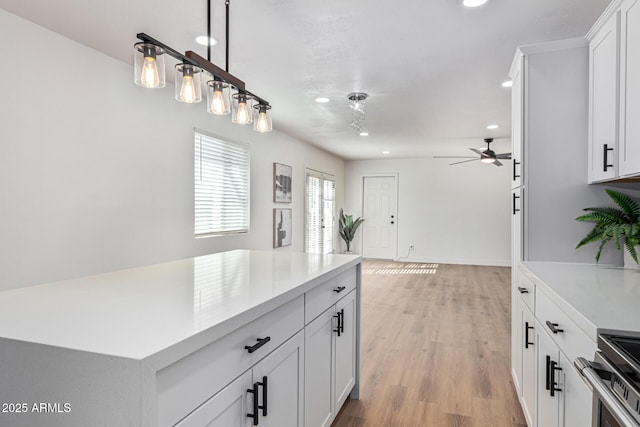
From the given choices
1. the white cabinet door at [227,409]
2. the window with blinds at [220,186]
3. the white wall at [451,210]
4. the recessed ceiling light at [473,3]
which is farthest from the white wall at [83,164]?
the white wall at [451,210]

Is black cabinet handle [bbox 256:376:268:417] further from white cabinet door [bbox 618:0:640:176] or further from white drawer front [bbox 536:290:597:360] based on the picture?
white cabinet door [bbox 618:0:640:176]

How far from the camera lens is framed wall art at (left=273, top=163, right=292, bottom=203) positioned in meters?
5.60

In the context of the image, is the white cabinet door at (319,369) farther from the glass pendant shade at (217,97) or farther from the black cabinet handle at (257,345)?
the glass pendant shade at (217,97)

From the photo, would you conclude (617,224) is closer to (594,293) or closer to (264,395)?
(594,293)

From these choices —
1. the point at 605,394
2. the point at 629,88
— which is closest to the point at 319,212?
the point at 629,88

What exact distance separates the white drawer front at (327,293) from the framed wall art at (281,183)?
3427 mm

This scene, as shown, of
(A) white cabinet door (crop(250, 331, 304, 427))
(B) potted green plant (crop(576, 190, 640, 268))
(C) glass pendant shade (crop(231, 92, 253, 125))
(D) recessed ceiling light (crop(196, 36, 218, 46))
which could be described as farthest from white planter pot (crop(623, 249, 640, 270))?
(D) recessed ceiling light (crop(196, 36, 218, 46))

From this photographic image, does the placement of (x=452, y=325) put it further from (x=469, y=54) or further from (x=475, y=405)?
(x=469, y=54)

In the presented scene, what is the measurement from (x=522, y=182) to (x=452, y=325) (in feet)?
7.31

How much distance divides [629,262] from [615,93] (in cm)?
90

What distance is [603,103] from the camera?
76.0 inches

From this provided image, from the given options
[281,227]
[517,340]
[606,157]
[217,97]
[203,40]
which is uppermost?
[203,40]

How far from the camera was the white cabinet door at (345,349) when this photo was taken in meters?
2.06

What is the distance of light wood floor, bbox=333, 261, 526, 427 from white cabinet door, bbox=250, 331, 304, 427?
2.48 ft
